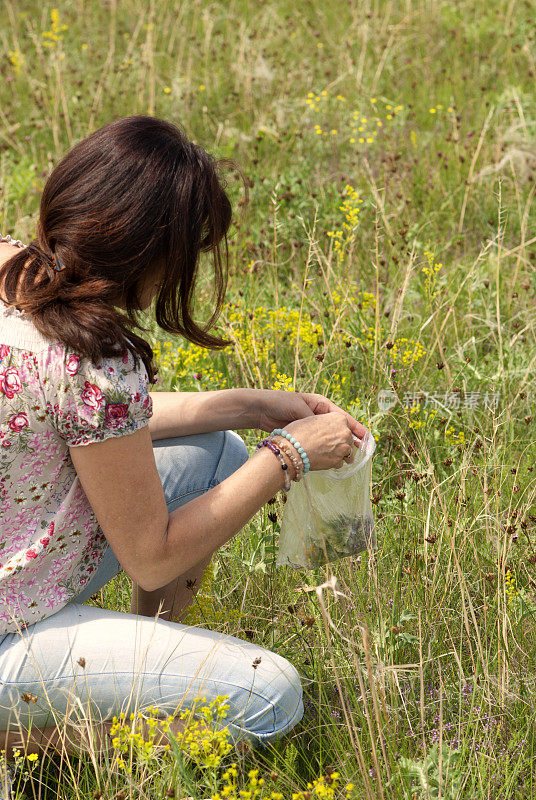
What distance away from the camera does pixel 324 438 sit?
2.07 metres

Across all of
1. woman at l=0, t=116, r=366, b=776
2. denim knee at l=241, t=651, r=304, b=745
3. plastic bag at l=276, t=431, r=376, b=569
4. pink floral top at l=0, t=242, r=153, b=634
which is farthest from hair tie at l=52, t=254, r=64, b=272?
denim knee at l=241, t=651, r=304, b=745

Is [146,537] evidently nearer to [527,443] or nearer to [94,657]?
[94,657]

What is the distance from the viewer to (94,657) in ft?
6.23

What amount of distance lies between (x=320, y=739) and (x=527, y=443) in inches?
55.8

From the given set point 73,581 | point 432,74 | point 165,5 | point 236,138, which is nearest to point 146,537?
point 73,581

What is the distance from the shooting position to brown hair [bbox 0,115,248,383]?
1777 mm

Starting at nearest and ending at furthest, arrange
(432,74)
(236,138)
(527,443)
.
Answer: (527,443) < (236,138) < (432,74)

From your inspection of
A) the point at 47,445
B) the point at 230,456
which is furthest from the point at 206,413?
the point at 47,445

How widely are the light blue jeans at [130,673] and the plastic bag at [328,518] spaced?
329 mm

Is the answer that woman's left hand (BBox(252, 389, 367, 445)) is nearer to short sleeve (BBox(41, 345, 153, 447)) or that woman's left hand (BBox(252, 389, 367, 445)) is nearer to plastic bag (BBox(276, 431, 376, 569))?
plastic bag (BBox(276, 431, 376, 569))

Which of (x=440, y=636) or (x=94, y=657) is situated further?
(x=440, y=636)

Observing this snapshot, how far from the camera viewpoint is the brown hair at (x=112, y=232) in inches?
70.0

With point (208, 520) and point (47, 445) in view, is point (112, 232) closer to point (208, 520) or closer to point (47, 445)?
point (47, 445)

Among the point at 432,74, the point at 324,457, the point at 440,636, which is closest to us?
the point at 324,457
